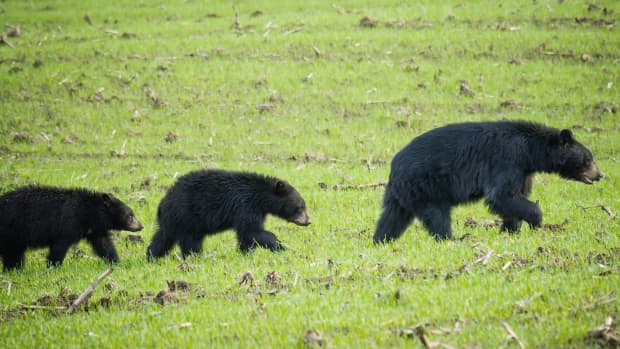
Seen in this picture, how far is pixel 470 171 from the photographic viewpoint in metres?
11.4

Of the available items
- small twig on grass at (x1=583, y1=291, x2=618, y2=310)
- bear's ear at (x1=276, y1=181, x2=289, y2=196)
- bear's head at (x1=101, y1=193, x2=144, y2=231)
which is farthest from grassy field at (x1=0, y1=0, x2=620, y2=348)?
bear's ear at (x1=276, y1=181, x2=289, y2=196)

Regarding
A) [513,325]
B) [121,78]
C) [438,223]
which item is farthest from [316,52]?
[513,325]

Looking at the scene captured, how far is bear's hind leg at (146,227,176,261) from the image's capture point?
1244cm

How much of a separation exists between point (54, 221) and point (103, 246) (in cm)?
93

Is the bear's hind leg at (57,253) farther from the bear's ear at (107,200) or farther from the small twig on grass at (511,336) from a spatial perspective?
the small twig on grass at (511,336)

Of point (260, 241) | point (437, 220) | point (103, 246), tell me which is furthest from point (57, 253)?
point (437, 220)

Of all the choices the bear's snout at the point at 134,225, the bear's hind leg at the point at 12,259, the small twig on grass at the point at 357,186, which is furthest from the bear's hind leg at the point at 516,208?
the bear's hind leg at the point at 12,259

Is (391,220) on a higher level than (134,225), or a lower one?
higher

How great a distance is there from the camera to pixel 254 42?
2777 centimetres

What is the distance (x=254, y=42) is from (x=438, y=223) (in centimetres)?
1797

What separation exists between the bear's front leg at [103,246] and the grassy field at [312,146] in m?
0.33

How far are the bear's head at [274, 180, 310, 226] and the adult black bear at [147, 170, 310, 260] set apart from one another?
49 mm

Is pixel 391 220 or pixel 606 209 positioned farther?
pixel 606 209

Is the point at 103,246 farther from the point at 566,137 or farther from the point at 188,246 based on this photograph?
the point at 566,137
